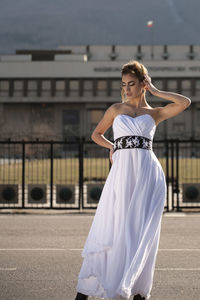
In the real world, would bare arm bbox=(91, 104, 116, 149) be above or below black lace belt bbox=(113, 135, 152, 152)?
above

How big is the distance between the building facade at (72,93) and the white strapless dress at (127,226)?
260 feet

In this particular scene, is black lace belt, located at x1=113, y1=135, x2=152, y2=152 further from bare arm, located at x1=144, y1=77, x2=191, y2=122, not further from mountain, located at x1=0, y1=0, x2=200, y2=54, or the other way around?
mountain, located at x1=0, y1=0, x2=200, y2=54

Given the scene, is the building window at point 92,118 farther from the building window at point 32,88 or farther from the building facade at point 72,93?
the building window at point 32,88

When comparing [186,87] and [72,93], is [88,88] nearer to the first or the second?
[72,93]

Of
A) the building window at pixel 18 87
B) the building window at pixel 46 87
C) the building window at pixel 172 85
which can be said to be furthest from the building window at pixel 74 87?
the building window at pixel 172 85

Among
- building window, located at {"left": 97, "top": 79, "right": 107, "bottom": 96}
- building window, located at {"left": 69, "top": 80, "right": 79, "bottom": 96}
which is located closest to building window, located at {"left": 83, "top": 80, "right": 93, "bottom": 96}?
building window, located at {"left": 97, "top": 79, "right": 107, "bottom": 96}

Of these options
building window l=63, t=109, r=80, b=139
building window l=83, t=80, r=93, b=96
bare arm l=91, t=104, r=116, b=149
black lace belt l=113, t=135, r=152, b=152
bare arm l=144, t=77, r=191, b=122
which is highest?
building window l=83, t=80, r=93, b=96

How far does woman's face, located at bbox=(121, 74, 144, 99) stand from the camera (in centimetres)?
472

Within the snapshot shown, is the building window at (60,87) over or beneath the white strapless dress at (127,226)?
over

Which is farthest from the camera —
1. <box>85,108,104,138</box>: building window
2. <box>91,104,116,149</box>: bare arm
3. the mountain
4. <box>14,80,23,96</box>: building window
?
the mountain

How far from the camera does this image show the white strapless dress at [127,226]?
445 cm

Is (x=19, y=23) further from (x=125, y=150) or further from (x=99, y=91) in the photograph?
(x=125, y=150)

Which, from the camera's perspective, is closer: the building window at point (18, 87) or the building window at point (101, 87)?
the building window at point (101, 87)

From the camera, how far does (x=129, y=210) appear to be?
455 centimetres
